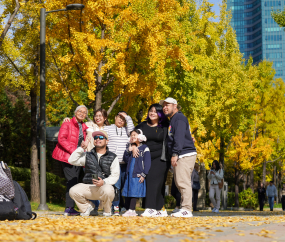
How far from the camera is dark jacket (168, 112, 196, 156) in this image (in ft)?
22.4

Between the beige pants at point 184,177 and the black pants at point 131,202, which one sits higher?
the beige pants at point 184,177

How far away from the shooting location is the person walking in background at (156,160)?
23.1 ft

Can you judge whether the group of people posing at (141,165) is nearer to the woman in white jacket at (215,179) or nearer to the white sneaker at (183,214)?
the white sneaker at (183,214)

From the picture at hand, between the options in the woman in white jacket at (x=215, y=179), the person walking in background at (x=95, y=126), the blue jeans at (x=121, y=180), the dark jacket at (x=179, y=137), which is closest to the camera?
the dark jacket at (x=179, y=137)

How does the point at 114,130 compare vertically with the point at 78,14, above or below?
below

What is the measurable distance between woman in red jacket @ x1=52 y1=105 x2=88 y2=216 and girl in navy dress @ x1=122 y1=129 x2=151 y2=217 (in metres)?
1.11

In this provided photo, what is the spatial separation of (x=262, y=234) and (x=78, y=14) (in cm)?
911

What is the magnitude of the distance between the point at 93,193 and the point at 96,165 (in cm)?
48

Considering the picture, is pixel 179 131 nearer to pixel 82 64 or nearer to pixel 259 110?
pixel 82 64

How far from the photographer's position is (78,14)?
38.8 ft

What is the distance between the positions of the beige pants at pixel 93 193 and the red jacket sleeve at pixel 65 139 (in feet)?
2.70

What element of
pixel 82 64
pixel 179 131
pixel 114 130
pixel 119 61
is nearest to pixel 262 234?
pixel 179 131

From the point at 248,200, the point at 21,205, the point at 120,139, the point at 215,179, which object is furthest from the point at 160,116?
the point at 248,200

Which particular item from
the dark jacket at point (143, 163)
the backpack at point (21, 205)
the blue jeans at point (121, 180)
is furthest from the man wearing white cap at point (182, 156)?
the backpack at point (21, 205)
